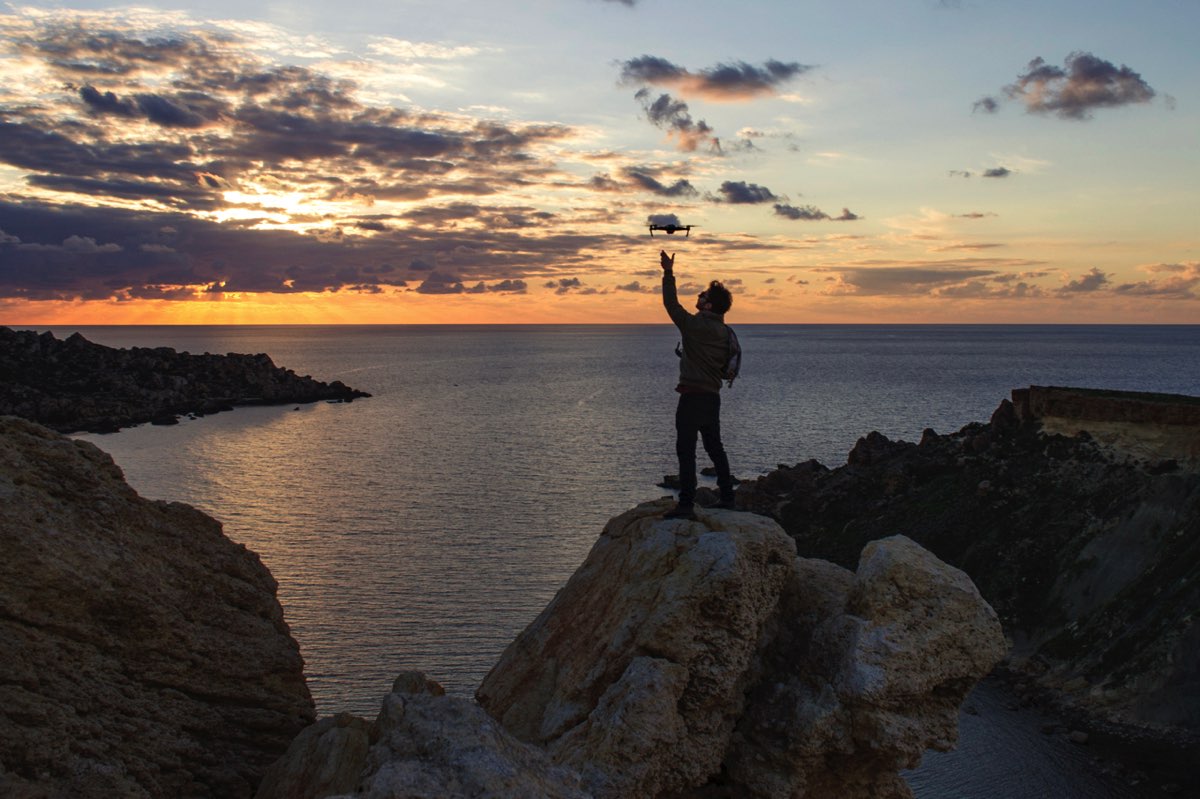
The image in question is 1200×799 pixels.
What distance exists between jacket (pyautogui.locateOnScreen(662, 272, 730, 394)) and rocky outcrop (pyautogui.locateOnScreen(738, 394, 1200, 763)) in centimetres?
2449

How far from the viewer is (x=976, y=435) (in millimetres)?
56938

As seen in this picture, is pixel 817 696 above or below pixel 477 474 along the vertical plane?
above

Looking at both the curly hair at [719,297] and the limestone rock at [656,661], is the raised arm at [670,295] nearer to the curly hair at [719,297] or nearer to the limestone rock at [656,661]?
the curly hair at [719,297]

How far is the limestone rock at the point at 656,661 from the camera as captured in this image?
1195 cm


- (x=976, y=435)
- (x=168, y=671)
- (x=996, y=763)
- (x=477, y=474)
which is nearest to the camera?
(x=168, y=671)

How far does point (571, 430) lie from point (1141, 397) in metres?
70.0

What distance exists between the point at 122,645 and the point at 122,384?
4934 inches

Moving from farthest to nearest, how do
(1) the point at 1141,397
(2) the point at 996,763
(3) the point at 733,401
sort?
(3) the point at 733,401
(1) the point at 1141,397
(2) the point at 996,763

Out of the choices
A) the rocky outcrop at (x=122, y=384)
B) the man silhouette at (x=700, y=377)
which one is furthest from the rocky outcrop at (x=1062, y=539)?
the rocky outcrop at (x=122, y=384)

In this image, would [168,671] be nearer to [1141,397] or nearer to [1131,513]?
[1131,513]

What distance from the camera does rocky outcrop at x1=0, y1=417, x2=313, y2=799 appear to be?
1195 centimetres

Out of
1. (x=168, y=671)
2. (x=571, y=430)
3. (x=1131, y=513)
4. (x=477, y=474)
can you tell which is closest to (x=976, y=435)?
(x=1131, y=513)

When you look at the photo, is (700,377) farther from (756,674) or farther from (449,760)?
(449,760)

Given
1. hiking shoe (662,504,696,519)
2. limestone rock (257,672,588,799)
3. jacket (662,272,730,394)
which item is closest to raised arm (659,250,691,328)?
jacket (662,272,730,394)
